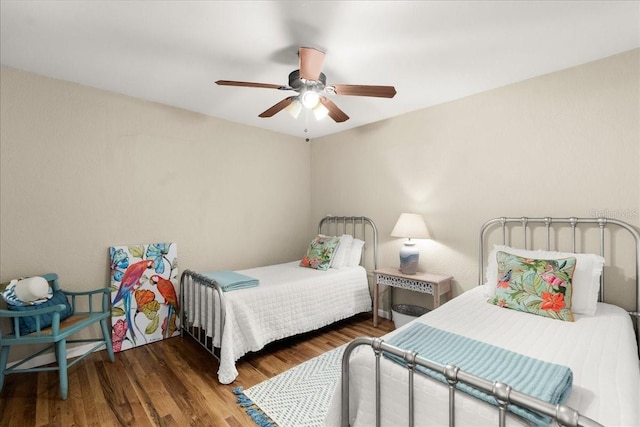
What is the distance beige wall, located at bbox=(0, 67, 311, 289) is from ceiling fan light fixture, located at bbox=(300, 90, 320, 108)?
187 cm

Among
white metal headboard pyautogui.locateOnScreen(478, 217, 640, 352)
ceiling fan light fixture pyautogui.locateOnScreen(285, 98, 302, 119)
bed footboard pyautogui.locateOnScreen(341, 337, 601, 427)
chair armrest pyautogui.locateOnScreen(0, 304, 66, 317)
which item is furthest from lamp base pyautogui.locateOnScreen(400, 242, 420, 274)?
chair armrest pyautogui.locateOnScreen(0, 304, 66, 317)

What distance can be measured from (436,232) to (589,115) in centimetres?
158

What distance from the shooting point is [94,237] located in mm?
2840

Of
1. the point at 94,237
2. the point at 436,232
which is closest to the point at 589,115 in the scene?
the point at 436,232

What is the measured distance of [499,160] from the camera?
281 cm

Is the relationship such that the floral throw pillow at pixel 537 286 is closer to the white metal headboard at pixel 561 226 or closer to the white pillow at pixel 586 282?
the white pillow at pixel 586 282

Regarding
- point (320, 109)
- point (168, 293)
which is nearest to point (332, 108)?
point (320, 109)

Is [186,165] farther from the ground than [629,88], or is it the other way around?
[629,88]

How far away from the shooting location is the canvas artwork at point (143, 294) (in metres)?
2.90

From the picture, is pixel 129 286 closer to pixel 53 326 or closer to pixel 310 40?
pixel 53 326

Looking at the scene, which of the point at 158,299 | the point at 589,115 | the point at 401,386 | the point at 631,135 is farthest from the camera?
the point at 158,299

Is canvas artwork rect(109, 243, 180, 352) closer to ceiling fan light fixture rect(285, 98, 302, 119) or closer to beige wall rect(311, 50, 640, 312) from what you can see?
ceiling fan light fixture rect(285, 98, 302, 119)

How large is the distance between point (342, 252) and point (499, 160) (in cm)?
192

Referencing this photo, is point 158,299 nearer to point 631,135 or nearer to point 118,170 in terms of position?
point 118,170
